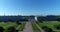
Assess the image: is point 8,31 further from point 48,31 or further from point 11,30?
point 48,31

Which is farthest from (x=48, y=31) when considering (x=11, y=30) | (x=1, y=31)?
(x=1, y=31)

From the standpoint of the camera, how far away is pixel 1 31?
425 inches

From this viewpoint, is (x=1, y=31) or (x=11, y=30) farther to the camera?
(x=1, y=31)

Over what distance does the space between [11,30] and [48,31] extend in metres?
2.75

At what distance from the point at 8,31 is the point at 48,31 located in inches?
117

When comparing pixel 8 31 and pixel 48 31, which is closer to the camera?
pixel 8 31

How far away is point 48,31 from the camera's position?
10.9 meters

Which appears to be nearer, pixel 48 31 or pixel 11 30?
pixel 11 30

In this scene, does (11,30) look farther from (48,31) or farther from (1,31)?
(48,31)

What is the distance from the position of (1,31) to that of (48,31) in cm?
344

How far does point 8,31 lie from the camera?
983 cm

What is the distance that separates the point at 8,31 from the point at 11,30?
0.87 feet

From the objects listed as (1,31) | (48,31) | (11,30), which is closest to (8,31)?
(11,30)
